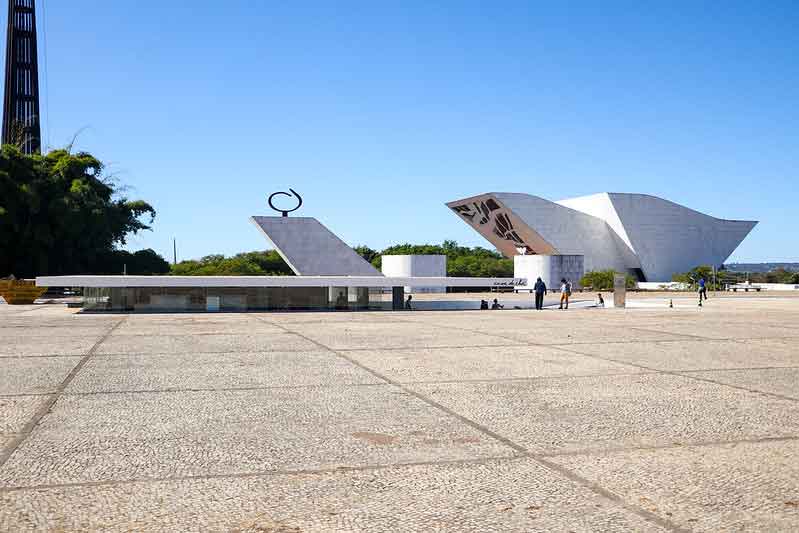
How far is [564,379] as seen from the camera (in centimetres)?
916

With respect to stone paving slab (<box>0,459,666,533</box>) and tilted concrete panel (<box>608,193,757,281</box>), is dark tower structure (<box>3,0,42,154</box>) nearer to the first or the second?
tilted concrete panel (<box>608,193,757,281</box>)

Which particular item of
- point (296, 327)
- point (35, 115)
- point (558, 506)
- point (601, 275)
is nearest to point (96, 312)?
point (296, 327)

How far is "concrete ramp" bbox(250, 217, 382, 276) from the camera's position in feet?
101

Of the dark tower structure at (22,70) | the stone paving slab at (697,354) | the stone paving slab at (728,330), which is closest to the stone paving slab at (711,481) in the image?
the stone paving slab at (697,354)

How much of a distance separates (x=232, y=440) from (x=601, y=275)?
56691mm

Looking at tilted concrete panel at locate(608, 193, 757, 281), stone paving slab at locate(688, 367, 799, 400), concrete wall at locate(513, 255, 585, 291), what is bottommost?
stone paving slab at locate(688, 367, 799, 400)

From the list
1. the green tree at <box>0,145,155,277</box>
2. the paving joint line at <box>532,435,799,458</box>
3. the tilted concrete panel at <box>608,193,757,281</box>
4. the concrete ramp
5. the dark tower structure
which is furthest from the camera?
the dark tower structure

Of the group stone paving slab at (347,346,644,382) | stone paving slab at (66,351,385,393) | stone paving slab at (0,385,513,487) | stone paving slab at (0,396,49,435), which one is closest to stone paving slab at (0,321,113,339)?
stone paving slab at (66,351,385,393)

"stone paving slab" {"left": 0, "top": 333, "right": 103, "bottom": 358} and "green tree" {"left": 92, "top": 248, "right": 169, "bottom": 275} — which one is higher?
"green tree" {"left": 92, "top": 248, "right": 169, "bottom": 275}

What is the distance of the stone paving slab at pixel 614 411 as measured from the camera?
5.89m

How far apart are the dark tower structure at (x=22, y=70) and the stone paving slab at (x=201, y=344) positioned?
6676cm

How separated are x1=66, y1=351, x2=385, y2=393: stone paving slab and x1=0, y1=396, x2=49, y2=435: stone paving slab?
2.03 ft

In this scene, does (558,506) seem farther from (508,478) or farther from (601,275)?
(601,275)

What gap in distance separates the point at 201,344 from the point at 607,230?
203ft
